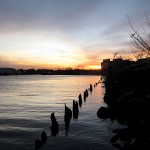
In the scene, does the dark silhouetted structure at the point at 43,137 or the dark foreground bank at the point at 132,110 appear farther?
the dark silhouetted structure at the point at 43,137

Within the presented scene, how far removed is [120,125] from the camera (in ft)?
75.1

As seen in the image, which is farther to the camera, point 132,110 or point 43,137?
point 132,110

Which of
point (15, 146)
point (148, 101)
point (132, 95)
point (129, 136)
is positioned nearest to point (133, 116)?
point (132, 95)

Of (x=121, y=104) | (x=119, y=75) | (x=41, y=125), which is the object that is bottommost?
(x=41, y=125)

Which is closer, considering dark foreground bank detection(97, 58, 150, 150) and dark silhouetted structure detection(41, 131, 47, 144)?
dark foreground bank detection(97, 58, 150, 150)

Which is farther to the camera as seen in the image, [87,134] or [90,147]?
[87,134]

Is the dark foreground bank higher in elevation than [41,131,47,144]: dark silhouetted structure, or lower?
higher

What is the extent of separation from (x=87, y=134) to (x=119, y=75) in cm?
1055

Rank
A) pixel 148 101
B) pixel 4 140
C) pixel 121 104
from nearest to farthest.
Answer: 1. pixel 148 101
2. pixel 4 140
3. pixel 121 104

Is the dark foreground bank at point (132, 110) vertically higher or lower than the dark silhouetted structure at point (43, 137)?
higher

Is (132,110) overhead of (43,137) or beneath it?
overhead

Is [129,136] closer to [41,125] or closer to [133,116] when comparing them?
[133,116]

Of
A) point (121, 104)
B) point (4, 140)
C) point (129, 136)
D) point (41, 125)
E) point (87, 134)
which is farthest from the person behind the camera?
point (41, 125)

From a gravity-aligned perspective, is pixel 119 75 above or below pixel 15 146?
above
